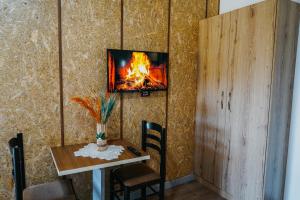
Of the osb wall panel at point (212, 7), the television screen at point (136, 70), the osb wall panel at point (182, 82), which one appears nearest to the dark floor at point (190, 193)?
the osb wall panel at point (182, 82)

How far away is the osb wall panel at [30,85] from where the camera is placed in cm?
195

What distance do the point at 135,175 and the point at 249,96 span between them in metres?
1.45

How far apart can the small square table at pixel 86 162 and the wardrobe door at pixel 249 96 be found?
115 centimetres

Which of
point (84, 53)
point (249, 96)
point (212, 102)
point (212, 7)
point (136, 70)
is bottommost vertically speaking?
point (212, 102)

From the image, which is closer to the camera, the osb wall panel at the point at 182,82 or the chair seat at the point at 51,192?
the chair seat at the point at 51,192

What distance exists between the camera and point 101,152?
206cm

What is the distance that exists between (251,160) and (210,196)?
0.79 meters

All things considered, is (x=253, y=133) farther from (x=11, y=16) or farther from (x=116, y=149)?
(x=11, y=16)

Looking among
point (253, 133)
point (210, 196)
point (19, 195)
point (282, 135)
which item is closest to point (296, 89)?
point (282, 135)

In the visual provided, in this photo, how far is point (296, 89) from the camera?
2328 mm

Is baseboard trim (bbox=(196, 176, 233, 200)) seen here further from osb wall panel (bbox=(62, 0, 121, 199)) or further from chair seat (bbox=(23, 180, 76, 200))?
chair seat (bbox=(23, 180, 76, 200))

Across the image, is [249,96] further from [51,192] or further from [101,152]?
[51,192]

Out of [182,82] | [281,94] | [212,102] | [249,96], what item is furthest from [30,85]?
[281,94]

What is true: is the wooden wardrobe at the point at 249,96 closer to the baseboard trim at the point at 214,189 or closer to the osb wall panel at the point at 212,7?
the baseboard trim at the point at 214,189
